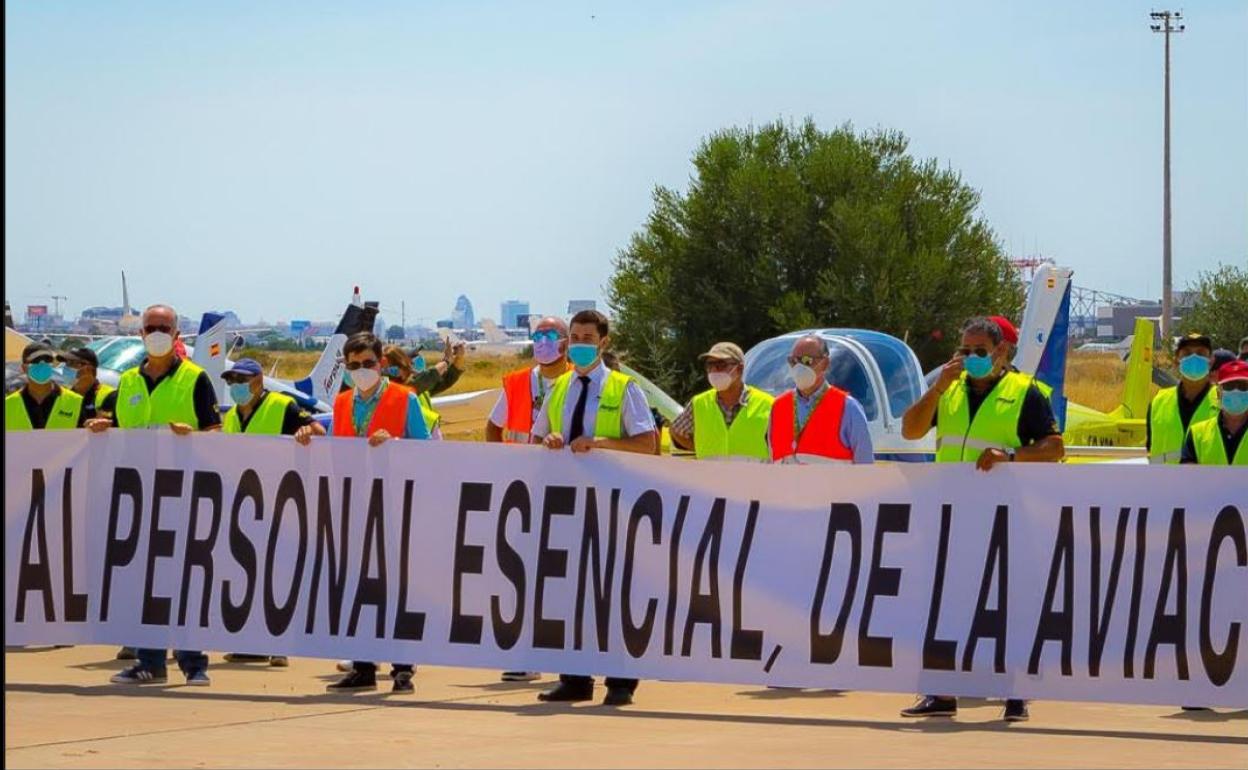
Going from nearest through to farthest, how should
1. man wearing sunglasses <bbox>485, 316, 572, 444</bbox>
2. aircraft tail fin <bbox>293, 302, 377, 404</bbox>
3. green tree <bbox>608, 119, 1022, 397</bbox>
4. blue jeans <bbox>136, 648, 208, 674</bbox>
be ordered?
blue jeans <bbox>136, 648, 208, 674</bbox> → man wearing sunglasses <bbox>485, 316, 572, 444</bbox> → aircraft tail fin <bbox>293, 302, 377, 404</bbox> → green tree <bbox>608, 119, 1022, 397</bbox>

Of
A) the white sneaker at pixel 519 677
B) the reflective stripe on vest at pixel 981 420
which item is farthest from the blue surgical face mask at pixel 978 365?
the white sneaker at pixel 519 677

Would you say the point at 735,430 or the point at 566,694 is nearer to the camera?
the point at 566,694

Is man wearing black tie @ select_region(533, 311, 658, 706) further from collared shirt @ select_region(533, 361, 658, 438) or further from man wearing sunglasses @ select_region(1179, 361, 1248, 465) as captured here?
man wearing sunglasses @ select_region(1179, 361, 1248, 465)

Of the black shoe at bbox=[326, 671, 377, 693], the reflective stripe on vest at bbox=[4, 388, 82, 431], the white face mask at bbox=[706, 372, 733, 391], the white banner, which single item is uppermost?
the white face mask at bbox=[706, 372, 733, 391]

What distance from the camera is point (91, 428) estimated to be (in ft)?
37.6

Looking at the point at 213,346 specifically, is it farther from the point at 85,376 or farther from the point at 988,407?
the point at 988,407

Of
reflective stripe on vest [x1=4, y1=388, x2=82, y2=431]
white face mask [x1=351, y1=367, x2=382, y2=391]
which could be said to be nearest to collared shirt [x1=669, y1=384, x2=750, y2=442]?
white face mask [x1=351, y1=367, x2=382, y2=391]

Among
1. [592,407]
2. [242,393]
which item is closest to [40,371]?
[242,393]

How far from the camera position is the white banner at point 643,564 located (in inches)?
386

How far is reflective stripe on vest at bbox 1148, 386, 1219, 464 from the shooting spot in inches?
489

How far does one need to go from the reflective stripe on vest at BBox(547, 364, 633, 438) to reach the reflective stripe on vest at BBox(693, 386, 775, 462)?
673mm

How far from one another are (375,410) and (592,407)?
1283 millimetres

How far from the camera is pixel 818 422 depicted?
1087cm

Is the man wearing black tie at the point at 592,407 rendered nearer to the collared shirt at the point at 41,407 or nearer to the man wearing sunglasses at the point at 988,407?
the man wearing sunglasses at the point at 988,407
